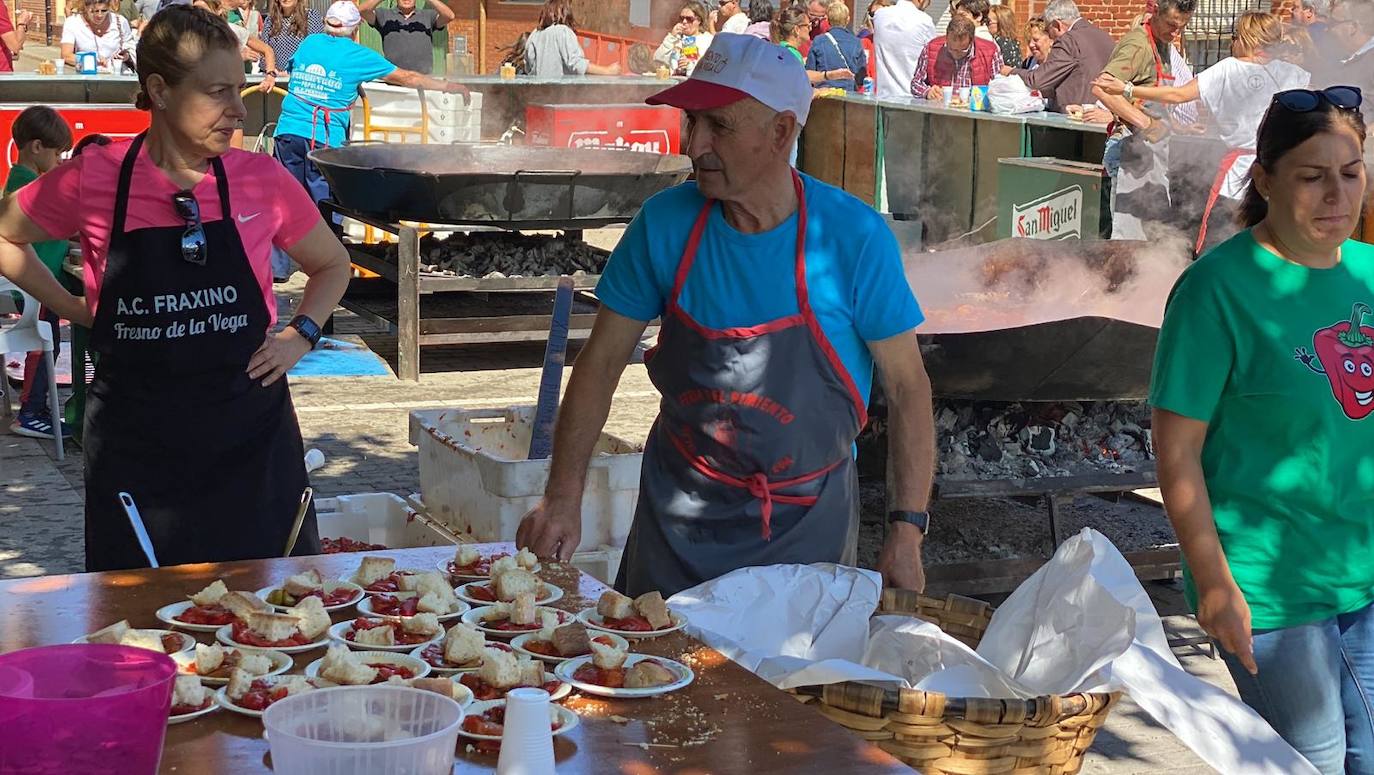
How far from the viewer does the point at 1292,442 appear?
3180 mm

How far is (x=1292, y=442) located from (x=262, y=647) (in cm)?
198

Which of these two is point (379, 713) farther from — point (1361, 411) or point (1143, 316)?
point (1143, 316)

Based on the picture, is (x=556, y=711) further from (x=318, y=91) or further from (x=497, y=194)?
(x=318, y=91)

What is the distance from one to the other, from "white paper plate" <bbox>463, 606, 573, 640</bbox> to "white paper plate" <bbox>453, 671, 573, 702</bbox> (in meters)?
0.20

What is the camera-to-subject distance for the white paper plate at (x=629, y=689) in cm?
244

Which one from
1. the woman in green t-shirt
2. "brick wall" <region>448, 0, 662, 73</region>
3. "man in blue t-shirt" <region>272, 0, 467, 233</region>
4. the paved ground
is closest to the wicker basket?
the woman in green t-shirt

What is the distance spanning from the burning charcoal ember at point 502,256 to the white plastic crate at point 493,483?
162 inches

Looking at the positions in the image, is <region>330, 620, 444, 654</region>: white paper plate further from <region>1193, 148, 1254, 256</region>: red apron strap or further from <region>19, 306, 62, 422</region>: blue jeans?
<region>1193, 148, 1254, 256</region>: red apron strap

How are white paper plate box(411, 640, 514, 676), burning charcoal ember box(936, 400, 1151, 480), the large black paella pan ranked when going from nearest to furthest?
white paper plate box(411, 640, 514, 676)
burning charcoal ember box(936, 400, 1151, 480)
the large black paella pan

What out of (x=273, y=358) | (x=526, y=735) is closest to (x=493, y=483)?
(x=273, y=358)

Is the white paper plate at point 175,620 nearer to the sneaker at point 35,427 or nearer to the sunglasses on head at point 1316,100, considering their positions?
the sunglasses on head at point 1316,100

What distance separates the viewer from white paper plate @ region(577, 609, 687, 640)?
273cm

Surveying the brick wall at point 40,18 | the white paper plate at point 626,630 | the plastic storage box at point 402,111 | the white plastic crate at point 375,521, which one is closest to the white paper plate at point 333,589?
the white paper plate at point 626,630

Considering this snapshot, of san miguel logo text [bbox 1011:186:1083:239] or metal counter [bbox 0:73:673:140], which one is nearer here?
san miguel logo text [bbox 1011:186:1083:239]
